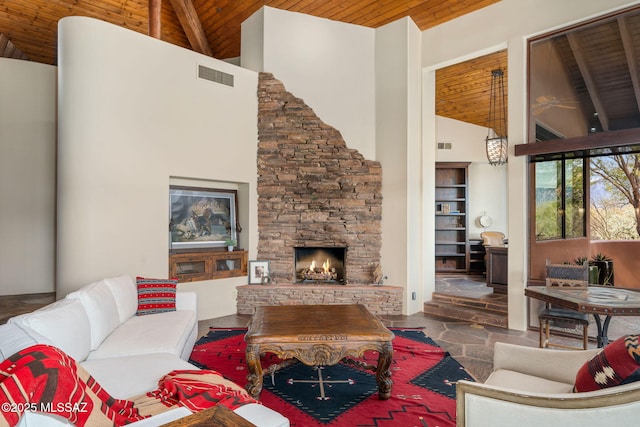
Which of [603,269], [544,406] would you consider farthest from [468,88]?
[544,406]

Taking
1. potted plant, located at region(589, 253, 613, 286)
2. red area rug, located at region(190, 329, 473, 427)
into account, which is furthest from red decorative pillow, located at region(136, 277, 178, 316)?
potted plant, located at region(589, 253, 613, 286)

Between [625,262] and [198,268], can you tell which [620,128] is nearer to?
[625,262]

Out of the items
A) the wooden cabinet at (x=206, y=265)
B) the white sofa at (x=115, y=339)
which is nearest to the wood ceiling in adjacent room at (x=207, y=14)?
the wooden cabinet at (x=206, y=265)

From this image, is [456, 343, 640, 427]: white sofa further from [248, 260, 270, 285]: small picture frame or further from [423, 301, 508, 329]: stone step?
[248, 260, 270, 285]: small picture frame

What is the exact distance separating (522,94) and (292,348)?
4.39 meters

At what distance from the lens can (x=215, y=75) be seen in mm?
5387

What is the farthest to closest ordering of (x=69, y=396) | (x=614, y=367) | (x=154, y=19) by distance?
(x=154, y=19) < (x=614, y=367) < (x=69, y=396)

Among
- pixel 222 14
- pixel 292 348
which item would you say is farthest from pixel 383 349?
pixel 222 14

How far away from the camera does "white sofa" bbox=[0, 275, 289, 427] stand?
1852 millimetres

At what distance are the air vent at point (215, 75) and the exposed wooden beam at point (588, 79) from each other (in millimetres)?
4615

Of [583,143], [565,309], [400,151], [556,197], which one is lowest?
[565,309]

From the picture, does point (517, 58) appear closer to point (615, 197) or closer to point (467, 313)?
point (615, 197)

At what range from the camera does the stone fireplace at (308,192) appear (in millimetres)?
5738

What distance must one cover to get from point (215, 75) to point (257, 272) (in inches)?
120
